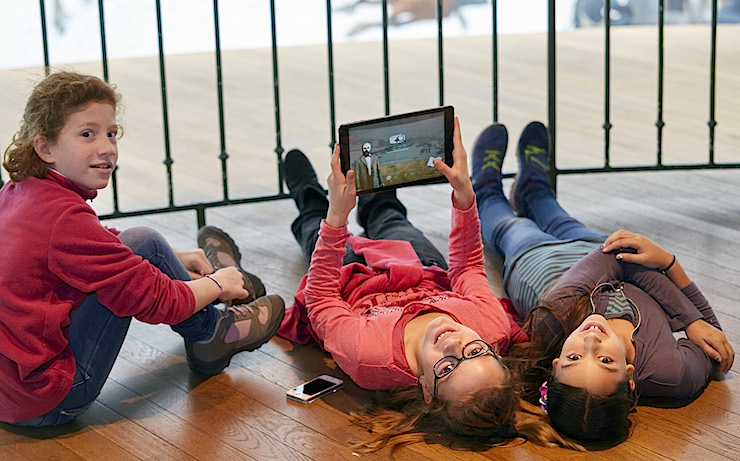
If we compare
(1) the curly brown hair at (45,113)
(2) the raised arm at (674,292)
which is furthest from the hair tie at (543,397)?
(1) the curly brown hair at (45,113)

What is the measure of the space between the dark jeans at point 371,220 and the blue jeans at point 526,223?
225mm

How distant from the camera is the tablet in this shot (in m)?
2.15

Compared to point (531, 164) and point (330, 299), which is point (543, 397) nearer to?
point (330, 299)

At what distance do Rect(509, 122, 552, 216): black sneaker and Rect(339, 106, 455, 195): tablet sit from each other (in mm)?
851

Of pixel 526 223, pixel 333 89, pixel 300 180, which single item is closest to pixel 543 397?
pixel 526 223

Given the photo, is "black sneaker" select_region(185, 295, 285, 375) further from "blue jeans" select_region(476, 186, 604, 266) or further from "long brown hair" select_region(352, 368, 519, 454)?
"blue jeans" select_region(476, 186, 604, 266)

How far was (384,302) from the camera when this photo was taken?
233 cm

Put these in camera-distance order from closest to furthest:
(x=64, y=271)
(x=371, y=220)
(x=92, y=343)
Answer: (x=64, y=271), (x=92, y=343), (x=371, y=220)

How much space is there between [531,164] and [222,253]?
3.40 feet

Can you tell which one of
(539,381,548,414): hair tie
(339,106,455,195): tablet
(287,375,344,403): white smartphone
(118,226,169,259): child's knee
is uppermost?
(339,106,455,195): tablet

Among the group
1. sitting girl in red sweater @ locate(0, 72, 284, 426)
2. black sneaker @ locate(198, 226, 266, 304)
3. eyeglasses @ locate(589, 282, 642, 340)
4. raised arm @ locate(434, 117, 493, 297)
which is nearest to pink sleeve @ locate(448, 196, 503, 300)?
raised arm @ locate(434, 117, 493, 297)

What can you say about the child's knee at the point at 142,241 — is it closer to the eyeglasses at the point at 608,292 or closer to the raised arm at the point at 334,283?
the raised arm at the point at 334,283

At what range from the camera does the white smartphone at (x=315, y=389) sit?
2.16 meters

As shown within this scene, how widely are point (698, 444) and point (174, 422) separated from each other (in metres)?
1.08
